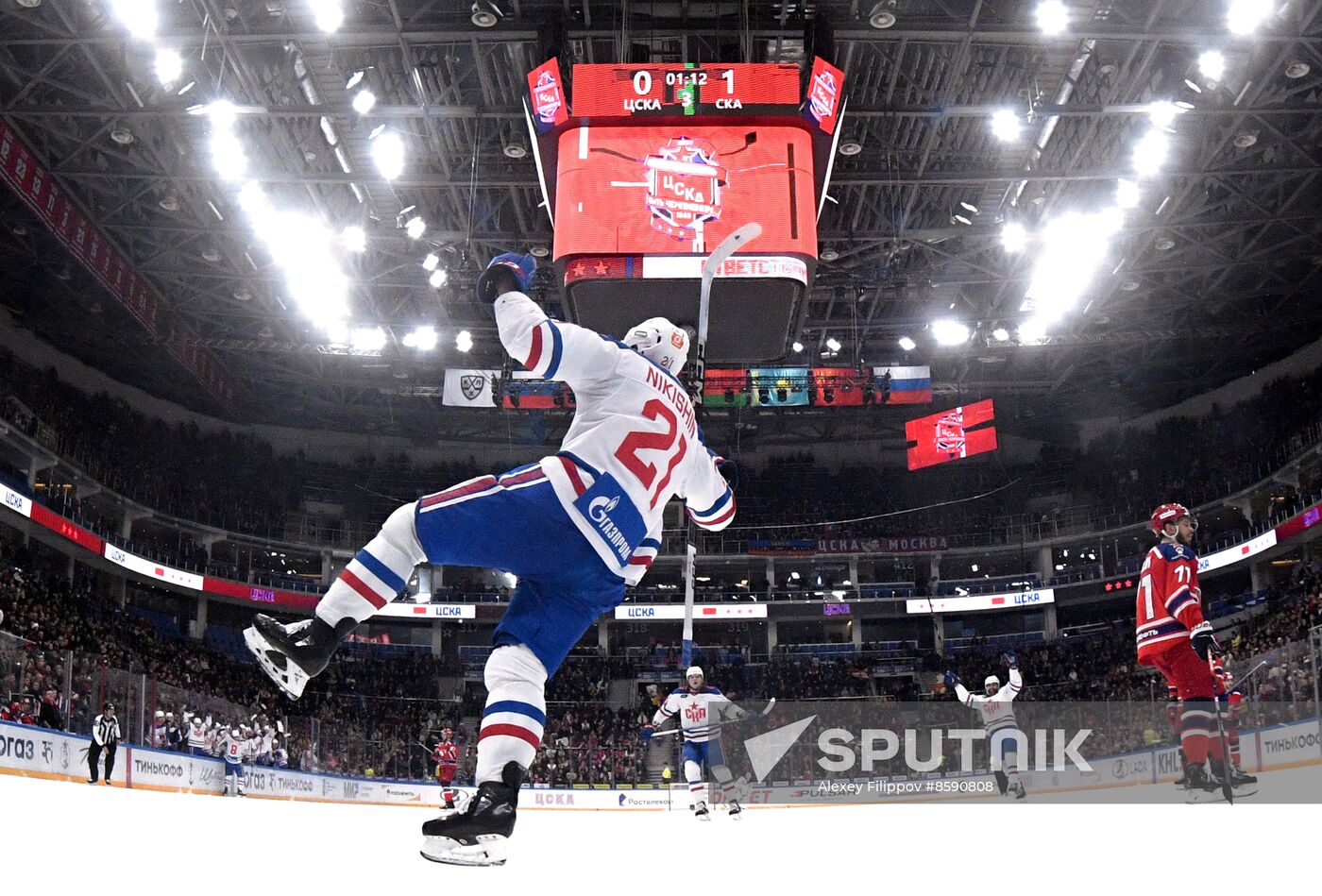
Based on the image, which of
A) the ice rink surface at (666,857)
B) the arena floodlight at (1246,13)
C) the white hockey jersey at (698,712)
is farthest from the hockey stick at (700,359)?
the arena floodlight at (1246,13)

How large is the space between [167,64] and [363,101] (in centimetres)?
272

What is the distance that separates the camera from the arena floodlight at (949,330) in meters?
22.9

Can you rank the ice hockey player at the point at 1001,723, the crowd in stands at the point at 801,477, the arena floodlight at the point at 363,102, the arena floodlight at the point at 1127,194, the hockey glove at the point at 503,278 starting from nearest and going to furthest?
the hockey glove at the point at 503,278
the ice hockey player at the point at 1001,723
the arena floodlight at the point at 363,102
the arena floodlight at the point at 1127,194
the crowd in stands at the point at 801,477

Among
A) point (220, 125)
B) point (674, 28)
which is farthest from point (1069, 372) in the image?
point (220, 125)

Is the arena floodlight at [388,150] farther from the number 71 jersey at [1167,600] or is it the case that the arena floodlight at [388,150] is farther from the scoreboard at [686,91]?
the number 71 jersey at [1167,600]

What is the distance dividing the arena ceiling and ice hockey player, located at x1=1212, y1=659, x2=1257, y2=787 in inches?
357

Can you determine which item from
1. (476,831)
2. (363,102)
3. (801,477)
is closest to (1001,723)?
(476,831)

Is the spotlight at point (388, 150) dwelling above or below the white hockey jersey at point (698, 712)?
above

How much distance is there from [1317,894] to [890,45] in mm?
14840

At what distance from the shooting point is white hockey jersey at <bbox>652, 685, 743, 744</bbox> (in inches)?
420

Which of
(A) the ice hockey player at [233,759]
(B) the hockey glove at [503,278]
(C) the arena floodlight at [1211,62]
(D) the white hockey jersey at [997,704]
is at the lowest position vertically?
(A) the ice hockey player at [233,759]

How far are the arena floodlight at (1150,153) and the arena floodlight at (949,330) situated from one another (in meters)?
6.29

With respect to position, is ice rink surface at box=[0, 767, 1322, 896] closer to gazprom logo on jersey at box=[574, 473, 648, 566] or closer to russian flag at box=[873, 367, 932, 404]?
gazprom logo on jersey at box=[574, 473, 648, 566]

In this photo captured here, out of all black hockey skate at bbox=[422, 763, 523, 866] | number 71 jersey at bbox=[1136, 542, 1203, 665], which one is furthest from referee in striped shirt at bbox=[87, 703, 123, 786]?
number 71 jersey at bbox=[1136, 542, 1203, 665]
